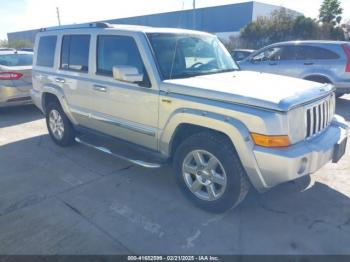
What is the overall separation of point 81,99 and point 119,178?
139 cm

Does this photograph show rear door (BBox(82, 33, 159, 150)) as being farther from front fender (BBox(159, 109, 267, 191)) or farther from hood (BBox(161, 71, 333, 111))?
front fender (BBox(159, 109, 267, 191))

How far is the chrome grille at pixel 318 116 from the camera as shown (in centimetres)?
304

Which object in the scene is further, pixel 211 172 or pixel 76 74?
pixel 76 74

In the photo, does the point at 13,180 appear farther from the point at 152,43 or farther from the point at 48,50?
the point at 152,43

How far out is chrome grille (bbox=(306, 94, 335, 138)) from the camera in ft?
9.96

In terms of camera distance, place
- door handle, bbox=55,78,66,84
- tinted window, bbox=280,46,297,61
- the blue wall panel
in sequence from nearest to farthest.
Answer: door handle, bbox=55,78,66,84
tinted window, bbox=280,46,297,61
the blue wall panel

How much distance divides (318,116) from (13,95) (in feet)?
23.1

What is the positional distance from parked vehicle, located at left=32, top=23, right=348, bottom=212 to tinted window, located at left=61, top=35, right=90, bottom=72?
0.02 meters

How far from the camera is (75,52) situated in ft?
15.3

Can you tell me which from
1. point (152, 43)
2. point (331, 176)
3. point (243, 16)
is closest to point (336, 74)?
point (331, 176)

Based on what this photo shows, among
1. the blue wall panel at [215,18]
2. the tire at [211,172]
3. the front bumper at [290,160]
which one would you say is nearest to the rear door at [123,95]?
the tire at [211,172]

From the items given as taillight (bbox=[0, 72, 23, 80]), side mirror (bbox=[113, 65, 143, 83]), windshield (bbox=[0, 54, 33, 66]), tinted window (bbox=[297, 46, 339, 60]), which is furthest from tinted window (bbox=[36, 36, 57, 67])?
tinted window (bbox=[297, 46, 339, 60])

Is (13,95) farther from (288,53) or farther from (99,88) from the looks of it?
(288,53)

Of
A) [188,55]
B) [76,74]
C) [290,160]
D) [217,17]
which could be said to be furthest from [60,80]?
[217,17]
